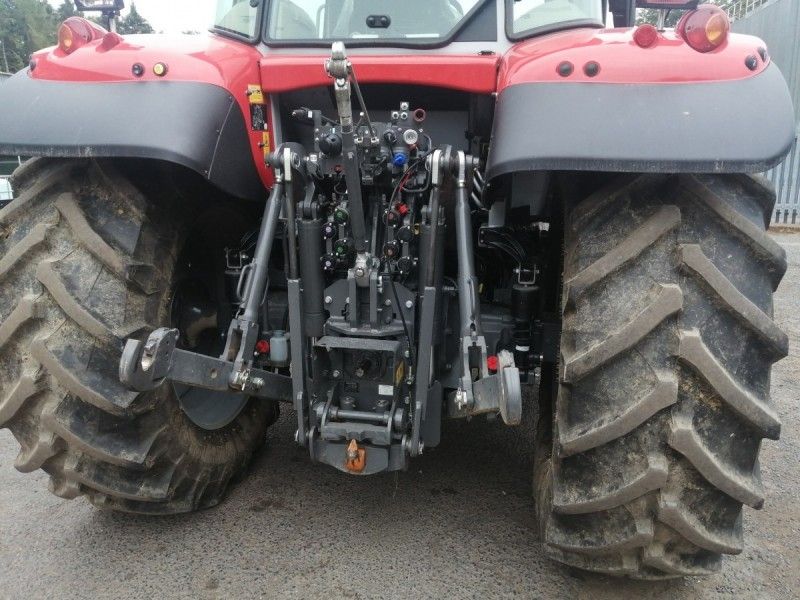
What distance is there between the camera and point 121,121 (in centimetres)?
188

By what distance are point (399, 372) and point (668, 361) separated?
0.88 meters

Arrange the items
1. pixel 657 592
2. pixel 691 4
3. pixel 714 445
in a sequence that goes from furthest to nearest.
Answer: pixel 657 592, pixel 691 4, pixel 714 445

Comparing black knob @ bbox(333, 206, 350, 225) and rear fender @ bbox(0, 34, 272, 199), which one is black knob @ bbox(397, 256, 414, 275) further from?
rear fender @ bbox(0, 34, 272, 199)

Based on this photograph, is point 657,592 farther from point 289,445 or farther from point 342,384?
point 289,445

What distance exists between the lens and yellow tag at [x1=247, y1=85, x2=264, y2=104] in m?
2.25

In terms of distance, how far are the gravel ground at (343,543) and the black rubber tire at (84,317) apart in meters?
0.29

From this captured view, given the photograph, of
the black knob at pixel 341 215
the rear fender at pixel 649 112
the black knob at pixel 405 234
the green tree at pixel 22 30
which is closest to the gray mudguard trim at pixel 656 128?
the rear fender at pixel 649 112

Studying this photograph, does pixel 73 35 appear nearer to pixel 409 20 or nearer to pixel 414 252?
pixel 409 20

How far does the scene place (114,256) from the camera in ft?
6.45

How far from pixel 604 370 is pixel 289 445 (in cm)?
192

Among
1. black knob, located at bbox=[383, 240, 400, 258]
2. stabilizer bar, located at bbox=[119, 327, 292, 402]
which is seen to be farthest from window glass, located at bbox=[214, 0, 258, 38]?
stabilizer bar, located at bbox=[119, 327, 292, 402]

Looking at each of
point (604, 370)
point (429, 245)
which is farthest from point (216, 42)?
point (604, 370)

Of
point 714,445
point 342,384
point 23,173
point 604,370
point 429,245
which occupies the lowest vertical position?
point 342,384

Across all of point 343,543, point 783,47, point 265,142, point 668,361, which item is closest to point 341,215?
point 265,142
